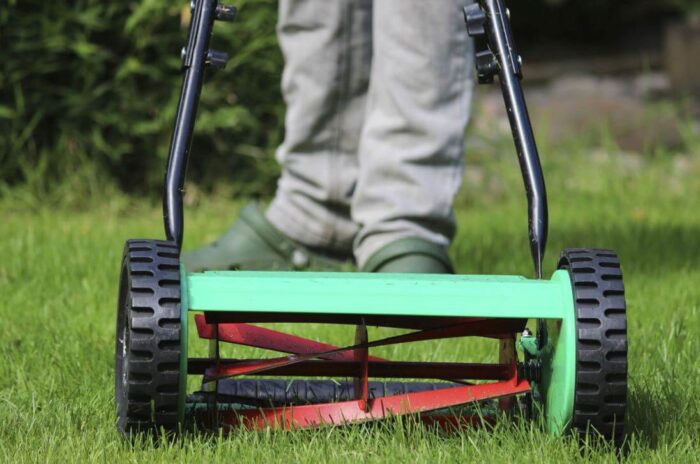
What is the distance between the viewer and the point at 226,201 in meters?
4.27

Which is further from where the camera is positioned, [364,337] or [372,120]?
[372,120]

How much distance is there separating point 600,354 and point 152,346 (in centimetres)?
53

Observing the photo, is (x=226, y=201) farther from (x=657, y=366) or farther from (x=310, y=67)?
(x=657, y=366)

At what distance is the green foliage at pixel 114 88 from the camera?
3.95 metres

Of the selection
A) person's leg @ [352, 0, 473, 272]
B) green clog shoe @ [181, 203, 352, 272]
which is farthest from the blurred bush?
person's leg @ [352, 0, 473, 272]

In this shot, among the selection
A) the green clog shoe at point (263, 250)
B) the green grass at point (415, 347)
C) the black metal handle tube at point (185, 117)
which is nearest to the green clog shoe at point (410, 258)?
the green grass at point (415, 347)

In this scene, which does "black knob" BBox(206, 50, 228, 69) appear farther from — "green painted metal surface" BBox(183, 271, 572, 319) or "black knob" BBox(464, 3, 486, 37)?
"green painted metal surface" BBox(183, 271, 572, 319)

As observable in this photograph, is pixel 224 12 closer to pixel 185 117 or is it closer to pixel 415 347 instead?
pixel 185 117

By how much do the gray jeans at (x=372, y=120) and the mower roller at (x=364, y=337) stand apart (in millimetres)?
600

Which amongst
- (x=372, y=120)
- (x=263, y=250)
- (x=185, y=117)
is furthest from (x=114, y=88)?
(x=185, y=117)

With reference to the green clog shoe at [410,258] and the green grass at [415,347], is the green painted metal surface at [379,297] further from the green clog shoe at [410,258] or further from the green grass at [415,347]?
the green clog shoe at [410,258]

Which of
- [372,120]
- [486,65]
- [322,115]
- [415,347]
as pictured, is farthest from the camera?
[322,115]

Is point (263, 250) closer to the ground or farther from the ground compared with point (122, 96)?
closer to the ground

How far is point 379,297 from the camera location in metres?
1.46
